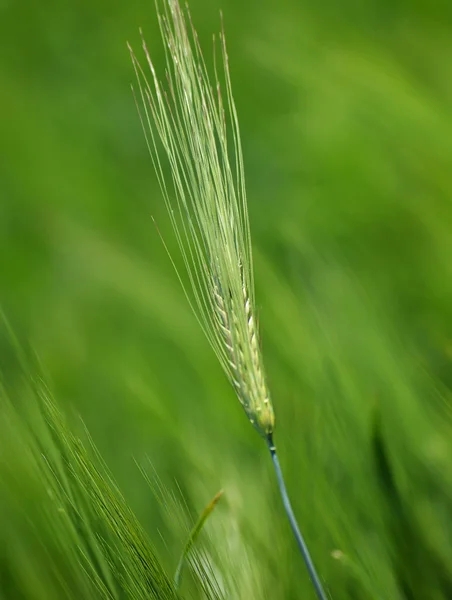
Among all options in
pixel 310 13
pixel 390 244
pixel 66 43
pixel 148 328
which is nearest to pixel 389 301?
pixel 390 244

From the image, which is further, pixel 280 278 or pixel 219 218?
pixel 280 278

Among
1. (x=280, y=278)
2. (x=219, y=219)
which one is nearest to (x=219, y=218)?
(x=219, y=219)

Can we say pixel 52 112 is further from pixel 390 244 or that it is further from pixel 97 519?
pixel 97 519

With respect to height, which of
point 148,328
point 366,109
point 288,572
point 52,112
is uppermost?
point 52,112

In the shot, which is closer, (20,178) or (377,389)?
(377,389)

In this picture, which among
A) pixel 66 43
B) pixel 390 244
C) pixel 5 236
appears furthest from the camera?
pixel 66 43

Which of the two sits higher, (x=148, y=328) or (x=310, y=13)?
(x=310, y=13)

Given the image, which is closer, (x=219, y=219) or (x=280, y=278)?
(x=219, y=219)

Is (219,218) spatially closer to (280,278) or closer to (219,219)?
(219,219)
